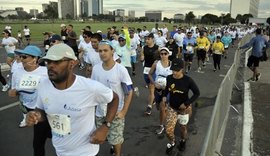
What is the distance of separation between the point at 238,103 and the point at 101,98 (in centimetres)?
697

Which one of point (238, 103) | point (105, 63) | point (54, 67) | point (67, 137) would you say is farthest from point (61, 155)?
point (238, 103)

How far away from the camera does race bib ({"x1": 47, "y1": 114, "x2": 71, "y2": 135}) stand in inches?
109

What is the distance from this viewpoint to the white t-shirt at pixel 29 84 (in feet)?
15.5

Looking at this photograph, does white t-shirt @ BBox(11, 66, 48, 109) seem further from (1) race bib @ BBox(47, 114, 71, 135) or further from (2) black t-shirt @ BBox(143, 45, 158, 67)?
(2) black t-shirt @ BBox(143, 45, 158, 67)

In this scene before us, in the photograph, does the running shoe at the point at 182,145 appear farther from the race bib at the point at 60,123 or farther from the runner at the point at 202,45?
the runner at the point at 202,45

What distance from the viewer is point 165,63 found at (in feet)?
20.6

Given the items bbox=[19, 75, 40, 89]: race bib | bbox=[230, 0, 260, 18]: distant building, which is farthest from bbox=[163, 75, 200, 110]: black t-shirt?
Answer: bbox=[230, 0, 260, 18]: distant building

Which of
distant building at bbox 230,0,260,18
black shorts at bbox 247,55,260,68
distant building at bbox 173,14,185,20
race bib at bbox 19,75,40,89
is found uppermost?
distant building at bbox 230,0,260,18

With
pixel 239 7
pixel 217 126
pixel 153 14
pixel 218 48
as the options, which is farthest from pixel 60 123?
pixel 239 7

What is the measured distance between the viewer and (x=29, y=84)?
15.5 feet

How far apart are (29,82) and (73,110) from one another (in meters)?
2.25

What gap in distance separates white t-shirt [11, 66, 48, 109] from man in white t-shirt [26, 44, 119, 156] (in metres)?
1.85

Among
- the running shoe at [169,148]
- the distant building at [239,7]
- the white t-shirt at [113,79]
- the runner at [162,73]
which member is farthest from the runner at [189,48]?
the distant building at [239,7]

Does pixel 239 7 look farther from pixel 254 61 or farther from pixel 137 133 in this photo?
pixel 137 133
